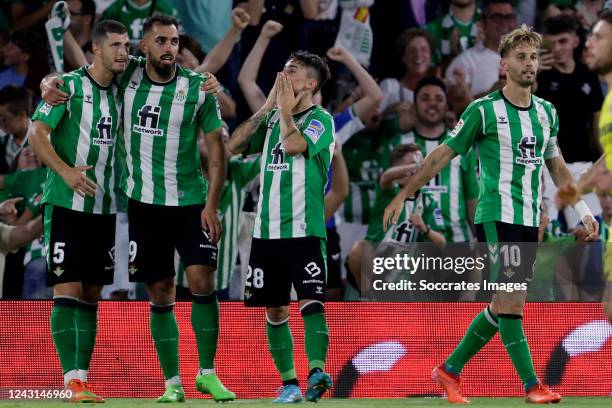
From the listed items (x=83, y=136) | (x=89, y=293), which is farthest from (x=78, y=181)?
(x=89, y=293)

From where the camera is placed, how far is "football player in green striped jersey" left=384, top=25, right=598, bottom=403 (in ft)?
21.6

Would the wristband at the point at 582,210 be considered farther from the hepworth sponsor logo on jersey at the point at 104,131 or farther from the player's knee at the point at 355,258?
the hepworth sponsor logo on jersey at the point at 104,131

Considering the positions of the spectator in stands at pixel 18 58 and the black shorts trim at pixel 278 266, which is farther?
the spectator in stands at pixel 18 58

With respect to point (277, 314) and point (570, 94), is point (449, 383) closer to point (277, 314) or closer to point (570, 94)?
point (277, 314)

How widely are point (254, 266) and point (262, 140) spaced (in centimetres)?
78

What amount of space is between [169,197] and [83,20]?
11.6 ft

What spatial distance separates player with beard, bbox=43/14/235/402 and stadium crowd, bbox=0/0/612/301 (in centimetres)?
204

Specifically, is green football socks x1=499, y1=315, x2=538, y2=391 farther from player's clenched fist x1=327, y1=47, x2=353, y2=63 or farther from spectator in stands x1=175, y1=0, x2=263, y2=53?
spectator in stands x1=175, y1=0, x2=263, y2=53

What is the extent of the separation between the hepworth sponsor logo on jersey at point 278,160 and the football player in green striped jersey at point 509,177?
680 millimetres

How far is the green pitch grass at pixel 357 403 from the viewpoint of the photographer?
6.31 metres

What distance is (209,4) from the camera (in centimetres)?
980

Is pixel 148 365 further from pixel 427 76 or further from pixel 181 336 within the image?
pixel 427 76

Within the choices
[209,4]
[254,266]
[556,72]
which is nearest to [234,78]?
[209,4]

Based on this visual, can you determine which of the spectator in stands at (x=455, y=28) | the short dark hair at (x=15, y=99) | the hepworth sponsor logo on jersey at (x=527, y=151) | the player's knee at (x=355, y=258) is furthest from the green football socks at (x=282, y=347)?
the spectator in stands at (x=455, y=28)
